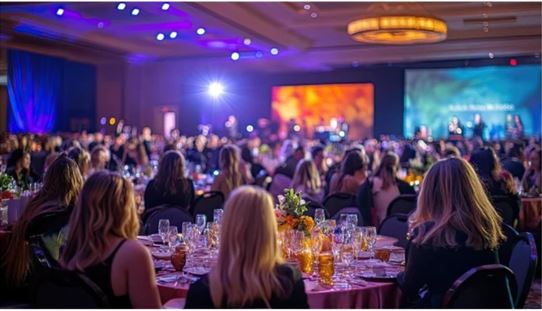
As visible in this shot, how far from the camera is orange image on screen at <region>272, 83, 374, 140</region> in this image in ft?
68.4

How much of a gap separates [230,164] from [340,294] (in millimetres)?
4162

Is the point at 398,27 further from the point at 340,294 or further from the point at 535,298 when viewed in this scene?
the point at 340,294

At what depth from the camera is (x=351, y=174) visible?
678cm

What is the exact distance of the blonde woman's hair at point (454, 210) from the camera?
2951mm

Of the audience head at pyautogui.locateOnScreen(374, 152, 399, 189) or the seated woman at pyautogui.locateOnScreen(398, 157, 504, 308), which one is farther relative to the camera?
the audience head at pyautogui.locateOnScreen(374, 152, 399, 189)

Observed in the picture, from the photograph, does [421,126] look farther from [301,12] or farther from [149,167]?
[149,167]

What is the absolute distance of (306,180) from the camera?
264 inches

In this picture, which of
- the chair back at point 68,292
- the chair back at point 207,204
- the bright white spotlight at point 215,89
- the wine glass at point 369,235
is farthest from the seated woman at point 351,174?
the bright white spotlight at point 215,89

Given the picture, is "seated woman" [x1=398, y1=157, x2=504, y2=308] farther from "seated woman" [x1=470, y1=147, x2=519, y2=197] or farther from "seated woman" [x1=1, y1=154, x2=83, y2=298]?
"seated woman" [x1=470, y1=147, x2=519, y2=197]

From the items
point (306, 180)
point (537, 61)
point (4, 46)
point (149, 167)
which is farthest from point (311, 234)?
point (537, 61)

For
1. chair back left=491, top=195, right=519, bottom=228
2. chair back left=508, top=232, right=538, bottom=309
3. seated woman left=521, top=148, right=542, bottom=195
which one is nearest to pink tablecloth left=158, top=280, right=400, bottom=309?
chair back left=508, top=232, right=538, bottom=309

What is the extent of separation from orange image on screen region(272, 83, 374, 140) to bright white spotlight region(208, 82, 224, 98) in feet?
6.26

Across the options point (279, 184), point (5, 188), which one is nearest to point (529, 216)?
point (279, 184)

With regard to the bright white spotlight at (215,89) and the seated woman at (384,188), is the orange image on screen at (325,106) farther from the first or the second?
the seated woman at (384,188)
